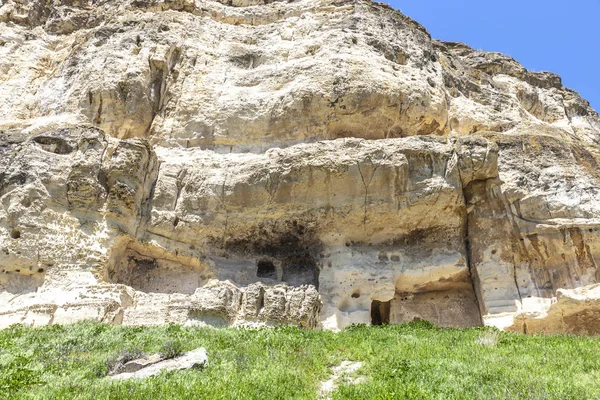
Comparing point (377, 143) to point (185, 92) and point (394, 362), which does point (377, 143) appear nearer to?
point (185, 92)

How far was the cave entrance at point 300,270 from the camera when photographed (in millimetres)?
18094

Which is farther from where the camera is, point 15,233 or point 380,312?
point 380,312

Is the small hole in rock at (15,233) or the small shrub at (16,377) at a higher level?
the small hole in rock at (15,233)

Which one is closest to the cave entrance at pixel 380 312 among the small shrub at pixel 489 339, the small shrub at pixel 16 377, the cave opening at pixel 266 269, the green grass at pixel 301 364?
the cave opening at pixel 266 269

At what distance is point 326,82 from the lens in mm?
19688

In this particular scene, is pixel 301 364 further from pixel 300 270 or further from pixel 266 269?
pixel 266 269

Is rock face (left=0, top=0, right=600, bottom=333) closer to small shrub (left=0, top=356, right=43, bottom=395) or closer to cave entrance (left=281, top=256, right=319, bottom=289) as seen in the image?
cave entrance (left=281, top=256, right=319, bottom=289)

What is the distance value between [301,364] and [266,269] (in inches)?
393

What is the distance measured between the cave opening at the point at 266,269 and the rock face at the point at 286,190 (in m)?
0.07

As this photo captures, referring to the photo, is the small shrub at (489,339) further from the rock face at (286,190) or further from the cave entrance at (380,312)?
the cave entrance at (380,312)

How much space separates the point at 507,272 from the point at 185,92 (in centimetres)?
1357

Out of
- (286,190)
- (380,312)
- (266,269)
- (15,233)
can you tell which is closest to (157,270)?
(266,269)

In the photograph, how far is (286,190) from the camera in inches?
702

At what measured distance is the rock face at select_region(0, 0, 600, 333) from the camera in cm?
1553
